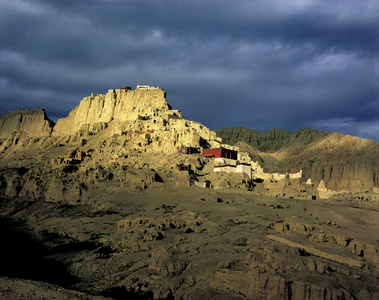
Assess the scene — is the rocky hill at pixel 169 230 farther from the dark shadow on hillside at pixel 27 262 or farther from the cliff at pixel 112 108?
the cliff at pixel 112 108

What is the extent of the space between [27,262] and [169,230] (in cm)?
1185

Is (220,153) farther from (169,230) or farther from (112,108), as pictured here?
(112,108)

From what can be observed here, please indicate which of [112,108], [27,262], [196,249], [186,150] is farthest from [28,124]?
[196,249]

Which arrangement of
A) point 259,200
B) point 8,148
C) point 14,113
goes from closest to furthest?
point 259,200
point 8,148
point 14,113

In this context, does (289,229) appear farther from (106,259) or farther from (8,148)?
(8,148)

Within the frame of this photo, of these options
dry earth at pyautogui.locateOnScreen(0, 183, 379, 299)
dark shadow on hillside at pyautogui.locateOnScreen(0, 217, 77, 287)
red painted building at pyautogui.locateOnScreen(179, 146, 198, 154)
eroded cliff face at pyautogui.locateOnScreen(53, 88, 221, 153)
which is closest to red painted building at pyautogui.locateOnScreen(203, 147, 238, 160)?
red painted building at pyautogui.locateOnScreen(179, 146, 198, 154)

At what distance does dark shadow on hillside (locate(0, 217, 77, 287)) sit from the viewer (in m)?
22.6

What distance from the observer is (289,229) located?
25766mm

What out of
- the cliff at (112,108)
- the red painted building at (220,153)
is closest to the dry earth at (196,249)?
the red painted building at (220,153)

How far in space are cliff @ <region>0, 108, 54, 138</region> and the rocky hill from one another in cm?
4350

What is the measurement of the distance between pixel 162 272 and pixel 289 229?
38.5 feet

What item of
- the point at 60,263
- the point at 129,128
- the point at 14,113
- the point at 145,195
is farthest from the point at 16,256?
the point at 14,113

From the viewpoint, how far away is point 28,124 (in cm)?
12788

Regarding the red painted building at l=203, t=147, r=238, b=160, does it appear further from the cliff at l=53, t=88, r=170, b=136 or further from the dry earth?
the cliff at l=53, t=88, r=170, b=136
